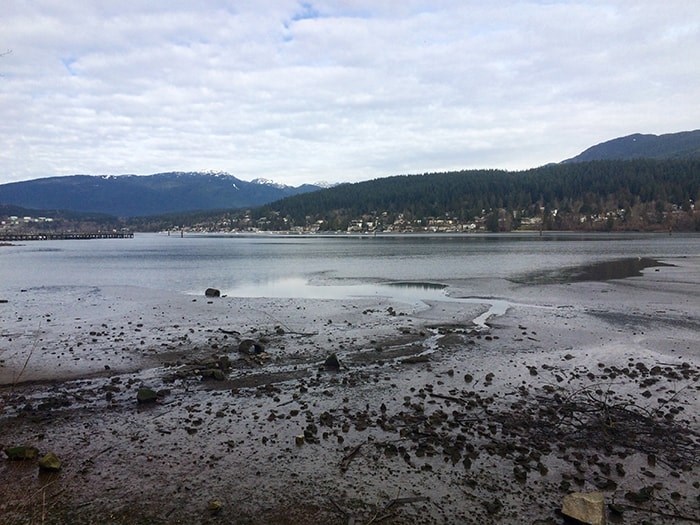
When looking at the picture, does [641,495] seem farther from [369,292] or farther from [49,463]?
[369,292]

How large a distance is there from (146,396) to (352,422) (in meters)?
6.56

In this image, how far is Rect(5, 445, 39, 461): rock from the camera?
10719 mm

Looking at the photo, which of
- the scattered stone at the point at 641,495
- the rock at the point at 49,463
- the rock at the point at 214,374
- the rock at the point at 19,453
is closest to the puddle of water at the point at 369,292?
the rock at the point at 214,374

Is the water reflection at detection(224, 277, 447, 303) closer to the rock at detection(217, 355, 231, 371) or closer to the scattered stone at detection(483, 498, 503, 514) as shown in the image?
the rock at detection(217, 355, 231, 371)

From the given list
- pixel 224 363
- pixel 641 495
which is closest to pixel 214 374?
pixel 224 363

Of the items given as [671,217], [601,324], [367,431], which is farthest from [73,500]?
[671,217]

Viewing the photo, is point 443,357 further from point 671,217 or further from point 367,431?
point 671,217

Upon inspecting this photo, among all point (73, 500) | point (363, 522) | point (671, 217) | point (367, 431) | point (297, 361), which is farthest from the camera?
point (671, 217)

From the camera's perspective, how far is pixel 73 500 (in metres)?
9.25

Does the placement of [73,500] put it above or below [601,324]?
above

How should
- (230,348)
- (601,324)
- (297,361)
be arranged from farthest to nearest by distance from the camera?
(601,324), (230,348), (297,361)

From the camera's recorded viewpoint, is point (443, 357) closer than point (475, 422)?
No

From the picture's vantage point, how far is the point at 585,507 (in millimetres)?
8258

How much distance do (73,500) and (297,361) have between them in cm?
1038
